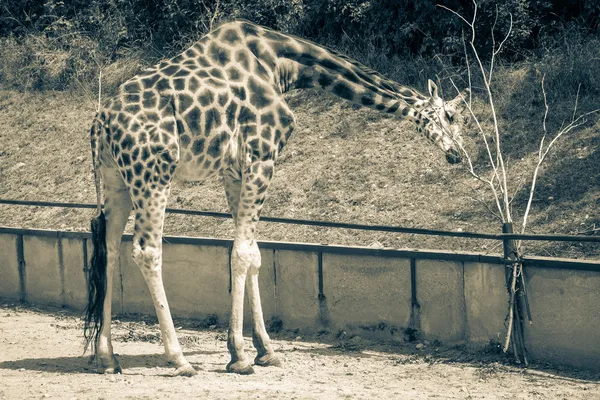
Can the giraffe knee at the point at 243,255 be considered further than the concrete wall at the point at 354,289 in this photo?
Yes

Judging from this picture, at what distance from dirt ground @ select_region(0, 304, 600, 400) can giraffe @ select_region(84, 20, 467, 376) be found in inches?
11.7

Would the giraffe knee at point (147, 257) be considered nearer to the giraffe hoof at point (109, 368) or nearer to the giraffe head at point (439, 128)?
the giraffe hoof at point (109, 368)

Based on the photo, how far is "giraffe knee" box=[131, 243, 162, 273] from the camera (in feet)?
26.9

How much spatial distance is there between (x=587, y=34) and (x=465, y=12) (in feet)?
5.98

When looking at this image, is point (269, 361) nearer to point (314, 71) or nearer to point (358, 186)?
point (314, 71)

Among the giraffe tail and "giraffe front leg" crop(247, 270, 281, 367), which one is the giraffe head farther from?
the giraffe tail

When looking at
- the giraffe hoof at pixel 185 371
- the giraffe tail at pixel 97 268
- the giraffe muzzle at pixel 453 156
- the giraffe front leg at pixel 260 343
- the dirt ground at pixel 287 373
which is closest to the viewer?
the dirt ground at pixel 287 373

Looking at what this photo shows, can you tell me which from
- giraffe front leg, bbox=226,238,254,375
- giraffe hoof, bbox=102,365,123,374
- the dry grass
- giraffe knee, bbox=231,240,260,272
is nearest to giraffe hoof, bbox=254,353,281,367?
giraffe front leg, bbox=226,238,254,375

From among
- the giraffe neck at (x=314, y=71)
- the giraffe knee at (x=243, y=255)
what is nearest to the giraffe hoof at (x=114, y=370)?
the giraffe knee at (x=243, y=255)

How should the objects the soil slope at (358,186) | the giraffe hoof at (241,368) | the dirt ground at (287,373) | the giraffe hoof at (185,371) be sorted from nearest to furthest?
the dirt ground at (287,373)
the giraffe hoof at (185,371)
the giraffe hoof at (241,368)
the soil slope at (358,186)

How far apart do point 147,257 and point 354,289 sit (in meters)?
2.31

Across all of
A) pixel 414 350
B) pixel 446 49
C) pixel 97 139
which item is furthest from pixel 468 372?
pixel 446 49

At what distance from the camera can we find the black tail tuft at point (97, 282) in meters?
8.51

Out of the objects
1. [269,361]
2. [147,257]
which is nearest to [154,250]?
[147,257]
